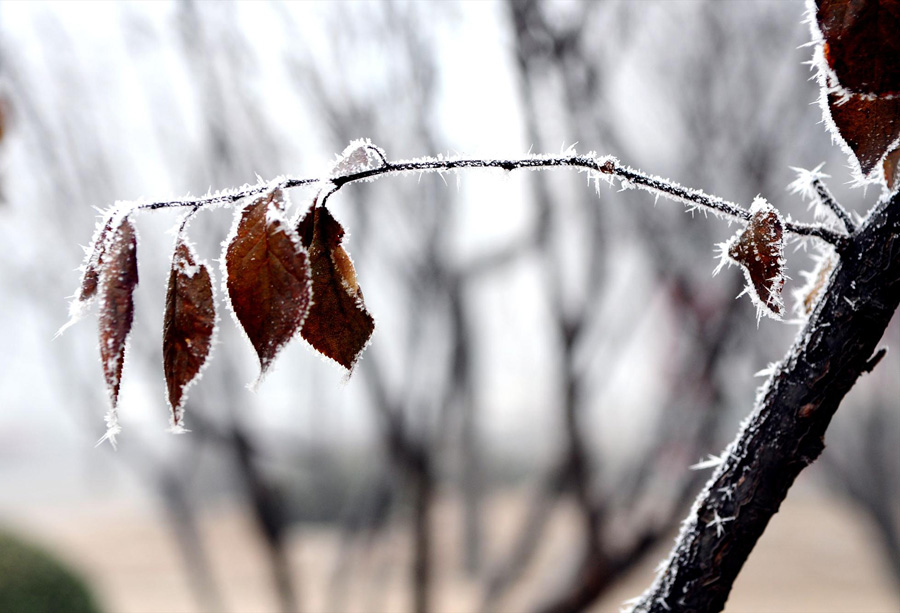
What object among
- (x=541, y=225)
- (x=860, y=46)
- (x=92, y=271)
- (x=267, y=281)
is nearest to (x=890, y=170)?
(x=860, y=46)

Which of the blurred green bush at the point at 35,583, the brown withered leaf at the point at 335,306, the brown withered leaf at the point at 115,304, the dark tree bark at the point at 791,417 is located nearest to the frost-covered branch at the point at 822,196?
the dark tree bark at the point at 791,417

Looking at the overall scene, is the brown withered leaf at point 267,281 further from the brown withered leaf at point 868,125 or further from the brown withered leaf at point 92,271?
the brown withered leaf at point 868,125

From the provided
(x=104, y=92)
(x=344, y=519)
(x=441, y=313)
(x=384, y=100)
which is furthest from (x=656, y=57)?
(x=344, y=519)

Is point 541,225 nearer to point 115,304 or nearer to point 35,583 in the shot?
point 115,304

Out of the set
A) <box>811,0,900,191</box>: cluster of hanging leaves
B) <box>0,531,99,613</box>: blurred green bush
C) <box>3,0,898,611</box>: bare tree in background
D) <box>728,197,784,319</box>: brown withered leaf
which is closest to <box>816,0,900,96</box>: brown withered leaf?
<box>811,0,900,191</box>: cluster of hanging leaves

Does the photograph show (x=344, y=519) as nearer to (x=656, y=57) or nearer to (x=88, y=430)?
(x=88, y=430)
